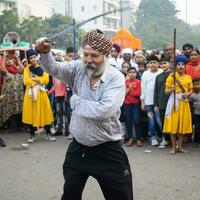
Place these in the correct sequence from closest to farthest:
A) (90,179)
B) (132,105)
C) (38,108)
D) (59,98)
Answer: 1. (90,179)
2. (132,105)
3. (38,108)
4. (59,98)

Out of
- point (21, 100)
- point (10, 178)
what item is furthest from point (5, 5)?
point (10, 178)

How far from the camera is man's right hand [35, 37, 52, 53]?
314 centimetres

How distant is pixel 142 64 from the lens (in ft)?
27.0

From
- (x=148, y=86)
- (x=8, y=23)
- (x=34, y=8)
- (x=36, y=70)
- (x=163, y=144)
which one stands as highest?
(x=34, y=8)

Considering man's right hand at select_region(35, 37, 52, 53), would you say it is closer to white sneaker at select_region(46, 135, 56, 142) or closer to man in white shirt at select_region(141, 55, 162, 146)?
man in white shirt at select_region(141, 55, 162, 146)

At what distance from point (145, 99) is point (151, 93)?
16 cm

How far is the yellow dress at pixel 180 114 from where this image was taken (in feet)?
22.6

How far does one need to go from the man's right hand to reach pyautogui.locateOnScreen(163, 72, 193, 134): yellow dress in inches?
158

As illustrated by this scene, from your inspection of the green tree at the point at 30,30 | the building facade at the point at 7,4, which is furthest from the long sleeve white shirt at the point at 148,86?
the building facade at the point at 7,4

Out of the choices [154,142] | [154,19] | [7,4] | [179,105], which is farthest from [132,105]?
[154,19]

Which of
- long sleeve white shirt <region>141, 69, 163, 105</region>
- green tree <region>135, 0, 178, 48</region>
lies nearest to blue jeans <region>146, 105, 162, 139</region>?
long sleeve white shirt <region>141, 69, 163, 105</region>

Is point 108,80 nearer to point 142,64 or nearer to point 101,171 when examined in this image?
point 101,171

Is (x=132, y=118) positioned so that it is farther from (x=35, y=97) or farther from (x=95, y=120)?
(x=95, y=120)

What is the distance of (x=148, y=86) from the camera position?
24.6 feet
